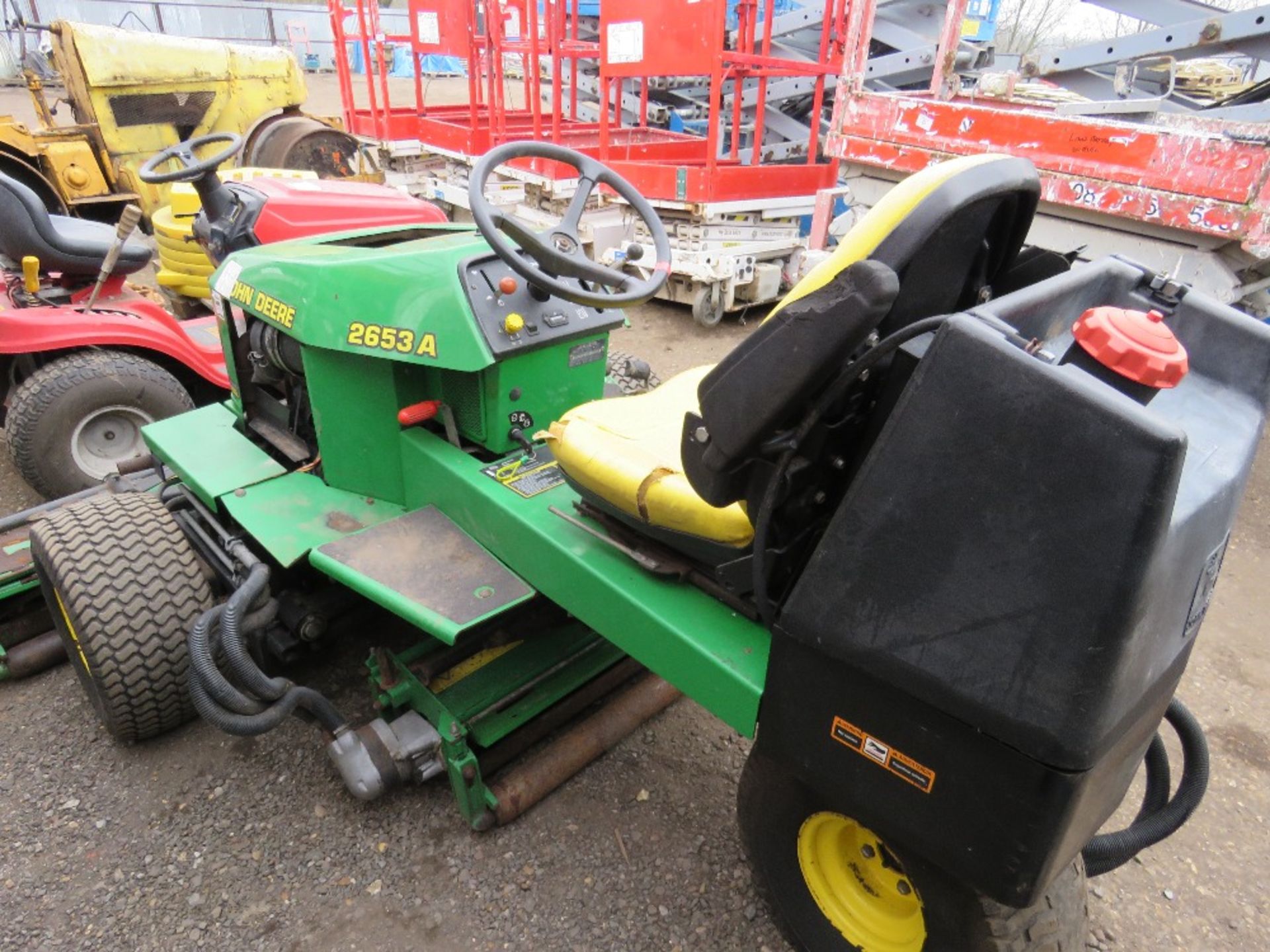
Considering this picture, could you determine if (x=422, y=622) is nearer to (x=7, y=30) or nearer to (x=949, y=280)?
(x=949, y=280)

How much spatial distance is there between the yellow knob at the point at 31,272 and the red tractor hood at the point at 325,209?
878 millimetres

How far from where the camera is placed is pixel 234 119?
24.1ft

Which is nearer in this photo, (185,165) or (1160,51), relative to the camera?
(185,165)

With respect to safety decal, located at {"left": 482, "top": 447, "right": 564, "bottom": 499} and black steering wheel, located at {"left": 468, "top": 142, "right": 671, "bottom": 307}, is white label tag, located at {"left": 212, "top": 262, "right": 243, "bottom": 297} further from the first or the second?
safety decal, located at {"left": 482, "top": 447, "right": 564, "bottom": 499}

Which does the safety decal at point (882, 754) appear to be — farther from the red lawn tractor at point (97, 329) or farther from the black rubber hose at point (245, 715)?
the red lawn tractor at point (97, 329)

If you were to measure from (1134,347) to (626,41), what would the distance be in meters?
5.78

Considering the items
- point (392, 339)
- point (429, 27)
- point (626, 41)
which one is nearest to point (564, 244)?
point (392, 339)

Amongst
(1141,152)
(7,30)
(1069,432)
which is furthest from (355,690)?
(7,30)

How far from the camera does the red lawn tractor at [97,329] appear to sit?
332cm

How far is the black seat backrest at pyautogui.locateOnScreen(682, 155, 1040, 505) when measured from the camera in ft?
3.92

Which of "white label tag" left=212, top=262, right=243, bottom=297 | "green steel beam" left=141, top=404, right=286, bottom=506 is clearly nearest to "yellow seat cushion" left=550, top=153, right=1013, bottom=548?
"green steel beam" left=141, top=404, right=286, bottom=506

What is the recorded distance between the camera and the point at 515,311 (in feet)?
7.20

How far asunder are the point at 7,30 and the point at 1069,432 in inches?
879

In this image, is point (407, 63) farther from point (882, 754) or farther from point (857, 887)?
point (882, 754)
